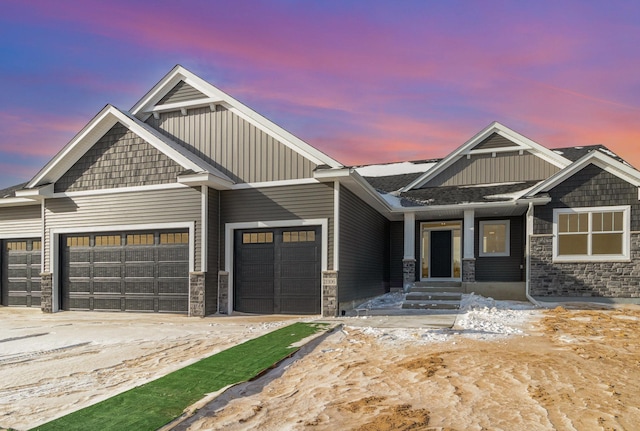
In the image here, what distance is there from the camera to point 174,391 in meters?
5.39

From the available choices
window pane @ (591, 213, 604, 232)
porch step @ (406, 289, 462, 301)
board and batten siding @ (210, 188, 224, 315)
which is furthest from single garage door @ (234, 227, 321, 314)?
window pane @ (591, 213, 604, 232)

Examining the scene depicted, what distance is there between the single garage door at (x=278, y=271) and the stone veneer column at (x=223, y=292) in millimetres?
255

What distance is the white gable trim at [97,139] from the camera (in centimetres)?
1277

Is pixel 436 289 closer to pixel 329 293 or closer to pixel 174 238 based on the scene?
pixel 329 293

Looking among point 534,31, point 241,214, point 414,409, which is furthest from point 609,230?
point 414,409

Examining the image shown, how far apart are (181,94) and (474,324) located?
1069cm

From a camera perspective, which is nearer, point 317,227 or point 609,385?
point 609,385

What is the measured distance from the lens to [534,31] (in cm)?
984

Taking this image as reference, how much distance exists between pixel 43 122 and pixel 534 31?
13904 mm

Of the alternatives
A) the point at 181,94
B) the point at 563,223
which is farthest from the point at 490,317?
the point at 181,94

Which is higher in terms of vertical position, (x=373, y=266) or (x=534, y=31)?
(x=534, y=31)

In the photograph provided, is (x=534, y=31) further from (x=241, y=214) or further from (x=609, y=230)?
(x=241, y=214)

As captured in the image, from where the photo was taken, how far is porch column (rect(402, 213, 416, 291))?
53.6ft

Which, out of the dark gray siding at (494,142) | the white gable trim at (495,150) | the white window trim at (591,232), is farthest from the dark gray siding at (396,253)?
the white window trim at (591,232)
